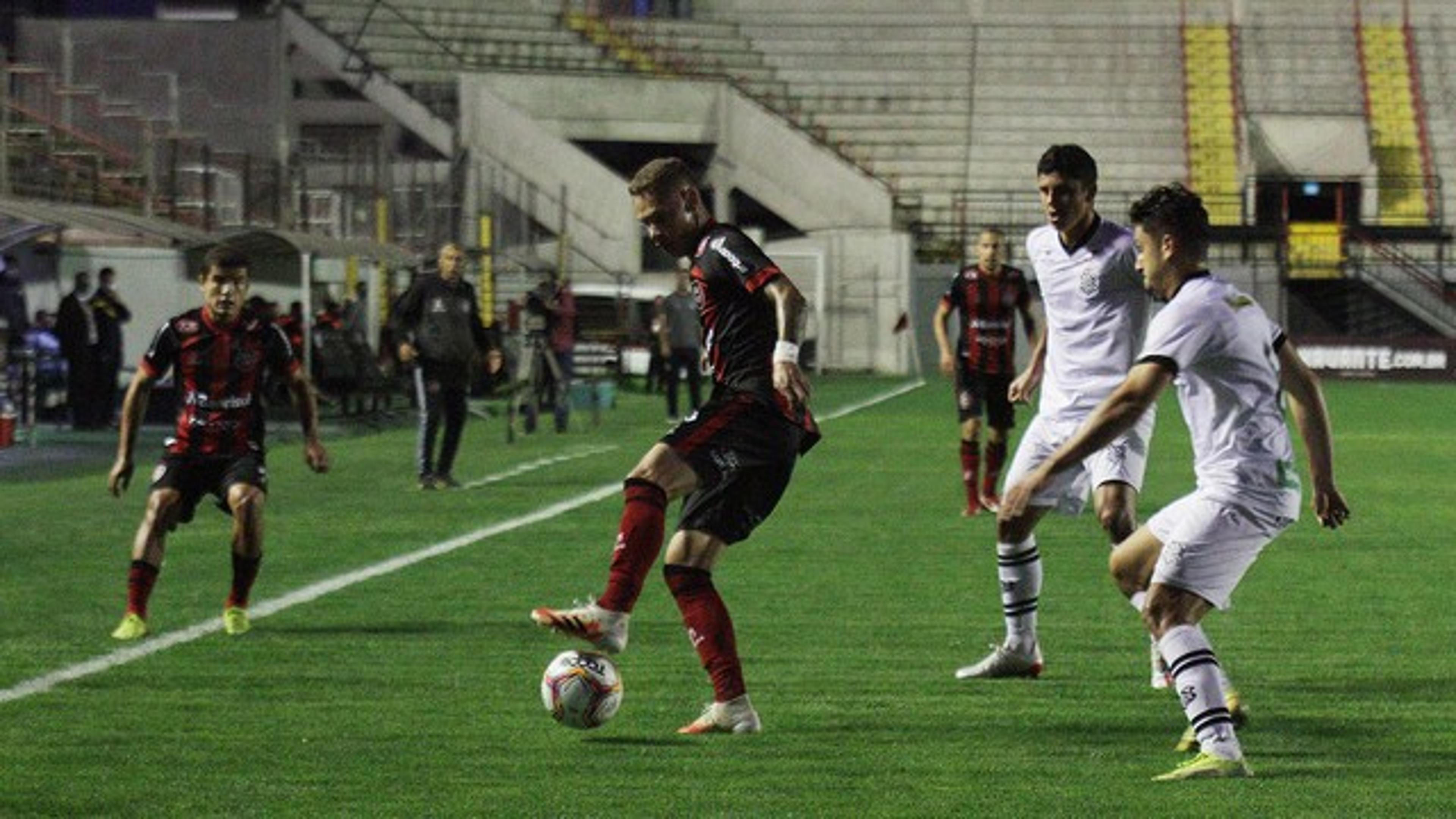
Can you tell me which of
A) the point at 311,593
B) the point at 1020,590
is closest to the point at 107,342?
the point at 311,593

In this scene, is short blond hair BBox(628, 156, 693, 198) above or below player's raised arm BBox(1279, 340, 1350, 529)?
above

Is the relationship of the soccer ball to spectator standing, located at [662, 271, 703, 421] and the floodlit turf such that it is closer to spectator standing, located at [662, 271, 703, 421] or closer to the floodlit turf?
the floodlit turf

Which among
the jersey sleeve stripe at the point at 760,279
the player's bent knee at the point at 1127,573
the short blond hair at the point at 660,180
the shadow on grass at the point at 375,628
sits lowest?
the shadow on grass at the point at 375,628

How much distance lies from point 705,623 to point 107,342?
24356 mm

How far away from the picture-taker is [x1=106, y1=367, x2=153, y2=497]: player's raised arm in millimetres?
12070

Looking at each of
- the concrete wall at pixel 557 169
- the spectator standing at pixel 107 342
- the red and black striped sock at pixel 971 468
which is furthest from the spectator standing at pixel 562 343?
the concrete wall at pixel 557 169

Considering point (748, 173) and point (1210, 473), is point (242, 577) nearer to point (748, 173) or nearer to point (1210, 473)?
point (1210, 473)

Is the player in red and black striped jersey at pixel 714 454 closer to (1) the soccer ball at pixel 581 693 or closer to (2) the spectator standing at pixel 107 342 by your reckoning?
(1) the soccer ball at pixel 581 693

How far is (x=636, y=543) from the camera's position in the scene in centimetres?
888

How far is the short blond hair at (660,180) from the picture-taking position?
893 cm

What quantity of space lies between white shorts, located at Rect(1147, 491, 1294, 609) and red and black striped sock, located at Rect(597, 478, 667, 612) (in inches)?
63.5

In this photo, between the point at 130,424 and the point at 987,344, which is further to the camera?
the point at 987,344

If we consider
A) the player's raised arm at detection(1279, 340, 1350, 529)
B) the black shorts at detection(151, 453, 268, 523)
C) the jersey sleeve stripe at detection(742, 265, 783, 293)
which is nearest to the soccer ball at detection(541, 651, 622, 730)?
the jersey sleeve stripe at detection(742, 265, 783, 293)

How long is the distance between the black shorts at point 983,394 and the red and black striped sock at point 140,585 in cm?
903
